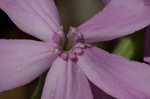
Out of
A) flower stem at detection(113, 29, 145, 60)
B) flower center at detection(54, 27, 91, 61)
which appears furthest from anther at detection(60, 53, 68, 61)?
flower stem at detection(113, 29, 145, 60)

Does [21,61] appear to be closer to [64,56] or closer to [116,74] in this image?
[64,56]

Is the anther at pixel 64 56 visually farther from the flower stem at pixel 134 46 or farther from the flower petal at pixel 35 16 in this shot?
the flower stem at pixel 134 46

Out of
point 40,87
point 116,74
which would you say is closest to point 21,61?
point 40,87

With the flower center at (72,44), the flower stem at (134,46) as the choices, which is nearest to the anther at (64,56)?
the flower center at (72,44)

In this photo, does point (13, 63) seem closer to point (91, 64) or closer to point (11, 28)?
point (91, 64)

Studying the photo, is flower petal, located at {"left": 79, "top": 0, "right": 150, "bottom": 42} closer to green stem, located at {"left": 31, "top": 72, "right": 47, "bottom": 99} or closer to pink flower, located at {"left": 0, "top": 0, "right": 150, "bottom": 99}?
pink flower, located at {"left": 0, "top": 0, "right": 150, "bottom": 99}

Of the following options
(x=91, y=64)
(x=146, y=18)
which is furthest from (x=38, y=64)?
(x=146, y=18)
